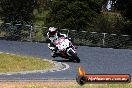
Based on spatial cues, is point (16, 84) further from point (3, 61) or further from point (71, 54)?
point (71, 54)

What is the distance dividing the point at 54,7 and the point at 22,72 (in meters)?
20.5

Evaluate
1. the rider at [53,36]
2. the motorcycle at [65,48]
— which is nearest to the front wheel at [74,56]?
the motorcycle at [65,48]

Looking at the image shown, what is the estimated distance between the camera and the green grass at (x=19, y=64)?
707 inches

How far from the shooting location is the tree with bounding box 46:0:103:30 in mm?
36125

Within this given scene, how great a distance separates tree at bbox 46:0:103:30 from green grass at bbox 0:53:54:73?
14852 millimetres

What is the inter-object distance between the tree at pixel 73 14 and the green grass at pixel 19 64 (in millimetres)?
14852

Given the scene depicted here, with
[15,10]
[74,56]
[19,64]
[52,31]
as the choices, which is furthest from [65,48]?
[15,10]

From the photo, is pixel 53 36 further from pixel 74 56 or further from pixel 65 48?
pixel 74 56

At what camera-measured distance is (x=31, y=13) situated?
3938 centimetres

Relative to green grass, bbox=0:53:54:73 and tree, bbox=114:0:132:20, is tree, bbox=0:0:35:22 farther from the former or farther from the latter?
green grass, bbox=0:53:54:73

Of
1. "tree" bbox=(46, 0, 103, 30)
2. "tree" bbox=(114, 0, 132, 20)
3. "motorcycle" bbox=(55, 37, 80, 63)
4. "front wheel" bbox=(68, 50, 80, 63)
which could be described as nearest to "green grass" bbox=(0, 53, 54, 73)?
"front wheel" bbox=(68, 50, 80, 63)

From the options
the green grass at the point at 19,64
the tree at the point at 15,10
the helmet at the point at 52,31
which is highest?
the helmet at the point at 52,31

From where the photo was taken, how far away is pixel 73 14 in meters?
36.5

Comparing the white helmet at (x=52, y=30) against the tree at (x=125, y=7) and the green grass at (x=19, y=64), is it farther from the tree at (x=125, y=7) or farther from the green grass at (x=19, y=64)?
the tree at (x=125, y=7)
